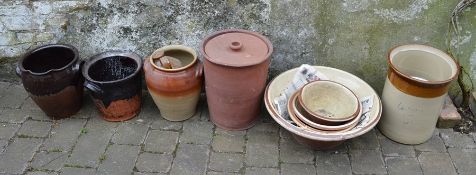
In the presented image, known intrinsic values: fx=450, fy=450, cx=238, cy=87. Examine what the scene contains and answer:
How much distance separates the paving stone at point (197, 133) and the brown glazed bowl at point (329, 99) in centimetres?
80

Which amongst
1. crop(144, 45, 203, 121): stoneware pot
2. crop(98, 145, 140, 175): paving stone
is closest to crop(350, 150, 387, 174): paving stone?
crop(144, 45, 203, 121): stoneware pot

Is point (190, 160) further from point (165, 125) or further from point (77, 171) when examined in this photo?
point (77, 171)

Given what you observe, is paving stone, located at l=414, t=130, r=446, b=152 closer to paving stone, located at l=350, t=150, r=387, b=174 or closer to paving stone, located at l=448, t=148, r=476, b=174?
paving stone, located at l=448, t=148, r=476, b=174

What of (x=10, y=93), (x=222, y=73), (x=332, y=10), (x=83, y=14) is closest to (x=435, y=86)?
(x=332, y=10)

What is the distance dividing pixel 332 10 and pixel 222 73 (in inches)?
41.6

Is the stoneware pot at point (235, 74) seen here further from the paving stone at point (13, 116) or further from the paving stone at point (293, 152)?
the paving stone at point (13, 116)

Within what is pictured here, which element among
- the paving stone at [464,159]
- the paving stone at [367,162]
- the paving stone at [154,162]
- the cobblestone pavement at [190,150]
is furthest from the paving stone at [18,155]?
the paving stone at [464,159]

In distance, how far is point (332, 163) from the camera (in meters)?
3.42

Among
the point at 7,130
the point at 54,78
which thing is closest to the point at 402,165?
the point at 54,78

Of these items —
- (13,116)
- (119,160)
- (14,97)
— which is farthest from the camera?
(14,97)

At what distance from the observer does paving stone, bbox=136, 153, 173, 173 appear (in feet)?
11.0

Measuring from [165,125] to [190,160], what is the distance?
0.48 meters

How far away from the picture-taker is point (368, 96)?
3607 millimetres

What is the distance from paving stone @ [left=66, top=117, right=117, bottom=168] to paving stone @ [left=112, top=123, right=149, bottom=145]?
0.20 feet
